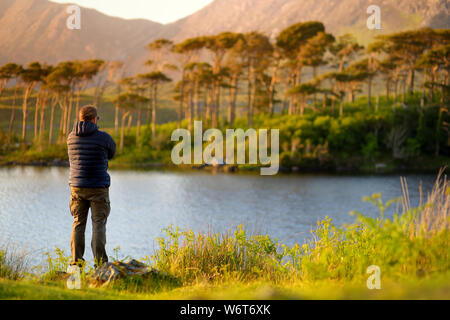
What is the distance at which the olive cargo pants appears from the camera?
5848mm

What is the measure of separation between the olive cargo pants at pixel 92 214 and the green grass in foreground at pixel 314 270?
1.85ft

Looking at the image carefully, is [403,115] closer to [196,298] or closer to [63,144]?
[63,144]

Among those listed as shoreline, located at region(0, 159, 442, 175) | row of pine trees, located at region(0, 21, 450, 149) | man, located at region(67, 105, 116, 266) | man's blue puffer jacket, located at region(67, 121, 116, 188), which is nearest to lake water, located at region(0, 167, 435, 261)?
man, located at region(67, 105, 116, 266)

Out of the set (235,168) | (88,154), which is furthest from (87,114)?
(235,168)

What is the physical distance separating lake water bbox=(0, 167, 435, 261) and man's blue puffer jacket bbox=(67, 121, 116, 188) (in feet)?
15.9

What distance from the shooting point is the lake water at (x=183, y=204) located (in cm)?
1622

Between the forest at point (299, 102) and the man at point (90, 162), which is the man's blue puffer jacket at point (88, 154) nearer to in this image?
the man at point (90, 162)

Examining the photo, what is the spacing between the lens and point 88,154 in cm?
573

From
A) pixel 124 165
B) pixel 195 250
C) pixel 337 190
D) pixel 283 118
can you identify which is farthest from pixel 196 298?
pixel 283 118

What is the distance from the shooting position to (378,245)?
5.67m

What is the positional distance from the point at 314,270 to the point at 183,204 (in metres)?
19.7

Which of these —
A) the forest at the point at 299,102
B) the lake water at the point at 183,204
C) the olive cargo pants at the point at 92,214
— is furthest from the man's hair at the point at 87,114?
the forest at the point at 299,102

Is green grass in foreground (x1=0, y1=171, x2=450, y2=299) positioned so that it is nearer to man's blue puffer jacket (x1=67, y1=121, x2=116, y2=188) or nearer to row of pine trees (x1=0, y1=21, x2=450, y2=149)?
man's blue puffer jacket (x1=67, y1=121, x2=116, y2=188)
